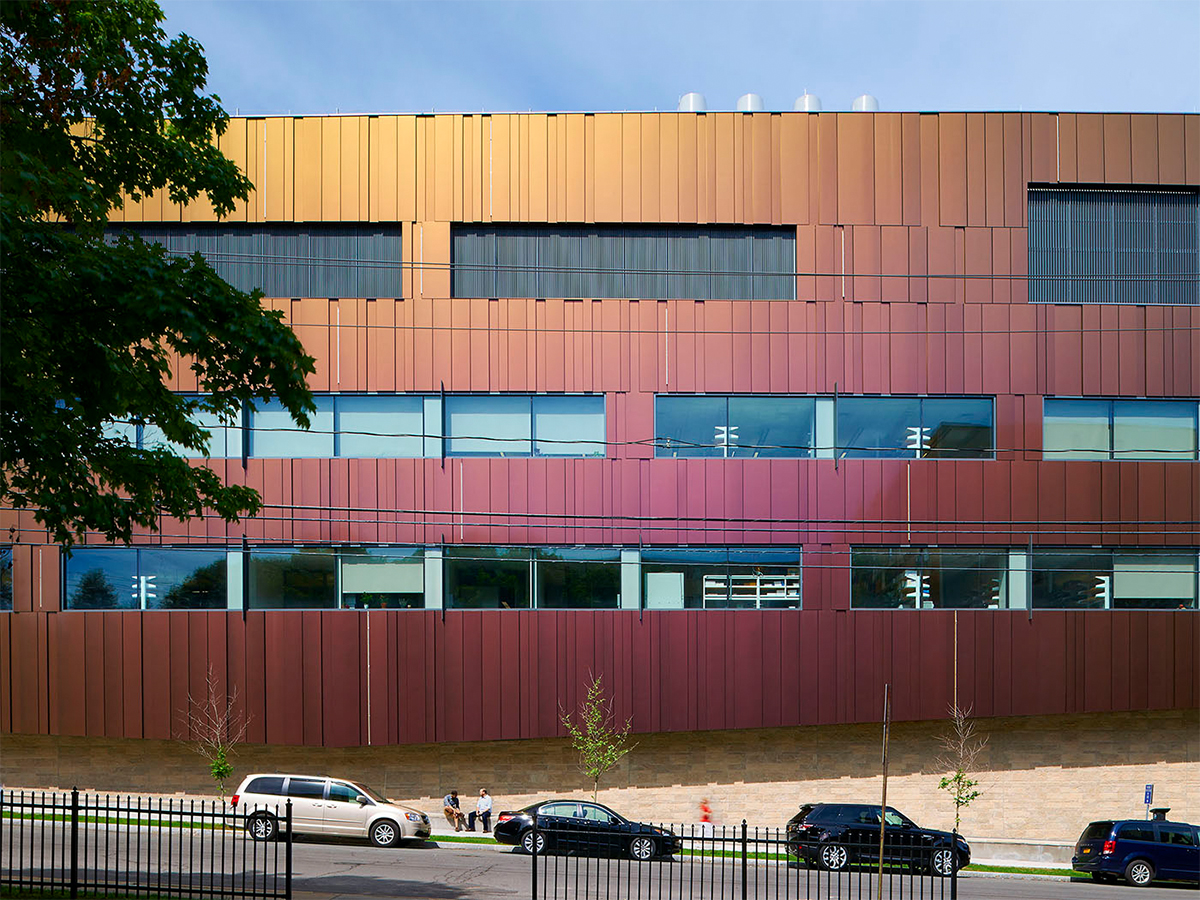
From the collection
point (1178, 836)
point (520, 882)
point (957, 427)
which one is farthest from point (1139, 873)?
point (520, 882)

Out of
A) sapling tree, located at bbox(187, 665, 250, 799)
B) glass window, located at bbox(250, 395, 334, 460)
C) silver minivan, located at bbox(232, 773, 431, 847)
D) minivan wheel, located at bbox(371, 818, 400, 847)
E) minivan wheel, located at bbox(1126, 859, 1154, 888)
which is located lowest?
minivan wheel, located at bbox(1126, 859, 1154, 888)

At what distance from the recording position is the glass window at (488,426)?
2944cm

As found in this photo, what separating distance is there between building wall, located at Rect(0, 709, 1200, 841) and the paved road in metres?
3.77

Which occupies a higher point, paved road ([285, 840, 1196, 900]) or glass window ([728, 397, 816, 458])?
glass window ([728, 397, 816, 458])

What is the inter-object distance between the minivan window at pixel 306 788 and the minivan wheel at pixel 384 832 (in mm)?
1463

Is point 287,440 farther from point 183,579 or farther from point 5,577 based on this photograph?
Answer: point 5,577

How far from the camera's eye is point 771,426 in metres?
29.7

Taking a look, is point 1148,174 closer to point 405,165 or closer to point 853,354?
point 853,354

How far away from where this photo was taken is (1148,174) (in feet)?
99.6

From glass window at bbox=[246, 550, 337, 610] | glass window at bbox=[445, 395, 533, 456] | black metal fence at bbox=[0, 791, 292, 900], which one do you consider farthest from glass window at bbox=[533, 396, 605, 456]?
black metal fence at bbox=[0, 791, 292, 900]

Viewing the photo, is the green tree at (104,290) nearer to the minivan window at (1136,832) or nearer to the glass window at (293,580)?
the glass window at (293,580)

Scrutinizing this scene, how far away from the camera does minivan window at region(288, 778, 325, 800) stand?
25.1 m

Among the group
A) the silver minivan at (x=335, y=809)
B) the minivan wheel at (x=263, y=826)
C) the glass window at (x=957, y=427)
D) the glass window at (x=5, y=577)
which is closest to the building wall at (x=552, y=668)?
the glass window at (x=5, y=577)

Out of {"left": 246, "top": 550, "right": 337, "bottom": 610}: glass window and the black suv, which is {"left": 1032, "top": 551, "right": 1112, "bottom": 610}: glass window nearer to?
the black suv
